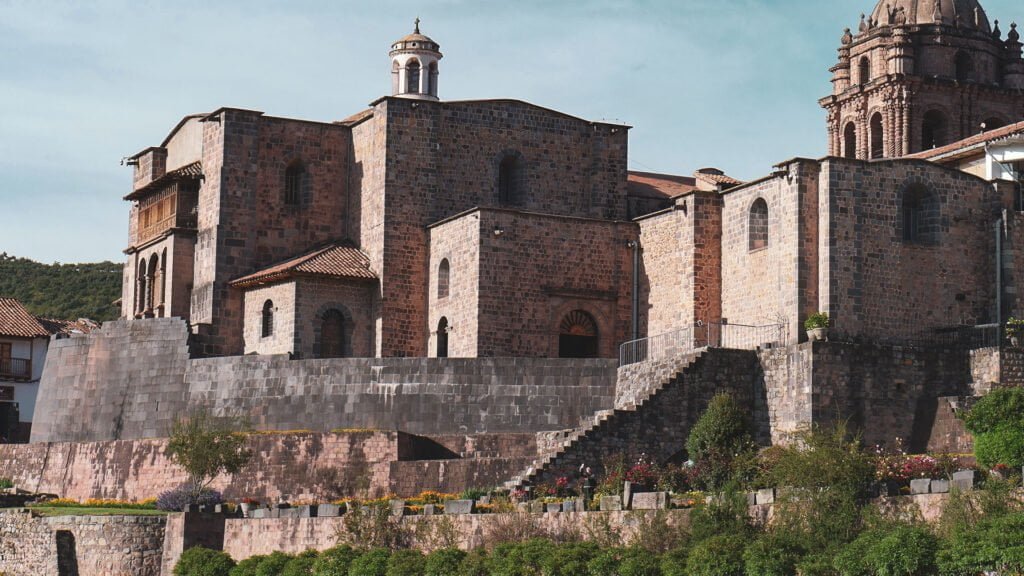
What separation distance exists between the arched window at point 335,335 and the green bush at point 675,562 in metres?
23.6

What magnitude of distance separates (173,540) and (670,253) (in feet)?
56.8

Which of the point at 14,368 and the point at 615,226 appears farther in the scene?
the point at 14,368

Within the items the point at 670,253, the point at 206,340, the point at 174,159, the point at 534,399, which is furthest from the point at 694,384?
the point at 174,159

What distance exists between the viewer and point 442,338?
55.0m

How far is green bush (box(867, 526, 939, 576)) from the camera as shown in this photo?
29.2 metres

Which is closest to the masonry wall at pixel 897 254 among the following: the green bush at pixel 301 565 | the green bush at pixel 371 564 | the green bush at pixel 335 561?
the green bush at pixel 371 564

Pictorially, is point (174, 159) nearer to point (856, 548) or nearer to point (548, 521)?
point (548, 521)

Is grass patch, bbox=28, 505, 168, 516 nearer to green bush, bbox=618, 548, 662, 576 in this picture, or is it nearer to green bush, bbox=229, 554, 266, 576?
green bush, bbox=229, 554, 266, 576

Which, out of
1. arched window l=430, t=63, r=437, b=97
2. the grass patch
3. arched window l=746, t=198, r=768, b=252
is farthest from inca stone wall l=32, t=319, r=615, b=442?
arched window l=430, t=63, r=437, b=97

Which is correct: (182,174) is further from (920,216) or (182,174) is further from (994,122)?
(994,122)

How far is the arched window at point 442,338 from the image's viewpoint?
5484 cm

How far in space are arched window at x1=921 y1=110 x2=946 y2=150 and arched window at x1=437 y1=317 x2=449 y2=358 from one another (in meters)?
23.9

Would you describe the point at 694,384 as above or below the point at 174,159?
below

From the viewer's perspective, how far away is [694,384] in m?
45.7
